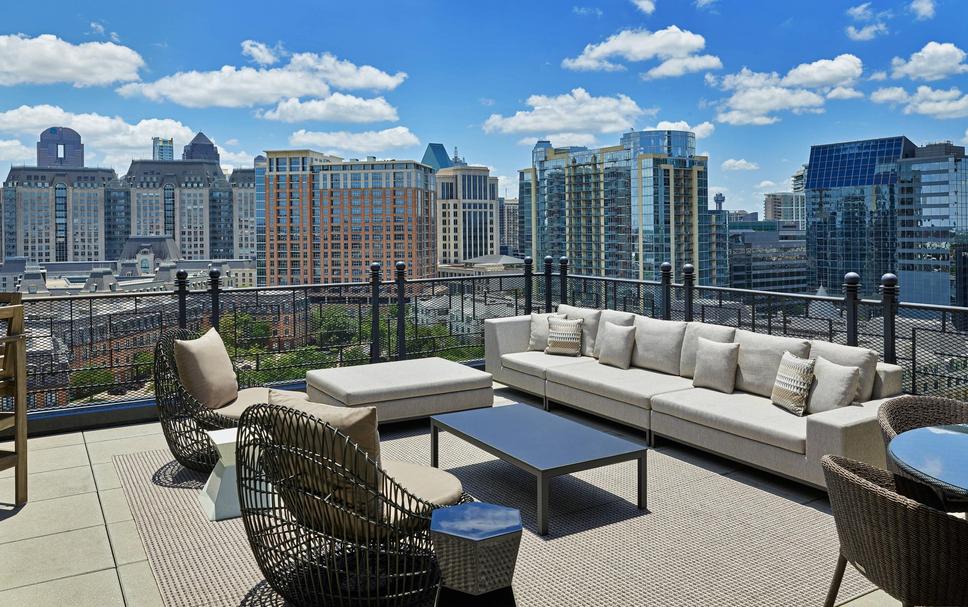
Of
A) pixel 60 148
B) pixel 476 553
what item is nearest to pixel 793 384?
pixel 476 553

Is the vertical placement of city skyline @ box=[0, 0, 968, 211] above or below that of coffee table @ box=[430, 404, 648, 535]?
above

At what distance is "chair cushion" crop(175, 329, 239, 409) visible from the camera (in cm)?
462

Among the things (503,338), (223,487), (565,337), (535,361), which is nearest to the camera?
(223,487)

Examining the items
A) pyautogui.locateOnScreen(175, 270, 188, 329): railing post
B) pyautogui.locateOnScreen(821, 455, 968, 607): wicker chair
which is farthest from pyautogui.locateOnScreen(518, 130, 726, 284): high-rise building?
pyautogui.locateOnScreen(821, 455, 968, 607): wicker chair

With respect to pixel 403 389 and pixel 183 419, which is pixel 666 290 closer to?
pixel 403 389

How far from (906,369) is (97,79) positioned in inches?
2083

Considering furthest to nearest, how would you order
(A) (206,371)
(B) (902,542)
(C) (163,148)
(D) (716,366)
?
(C) (163,148) → (D) (716,366) → (A) (206,371) → (B) (902,542)

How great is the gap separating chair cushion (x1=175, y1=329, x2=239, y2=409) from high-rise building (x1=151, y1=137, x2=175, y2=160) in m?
90.4

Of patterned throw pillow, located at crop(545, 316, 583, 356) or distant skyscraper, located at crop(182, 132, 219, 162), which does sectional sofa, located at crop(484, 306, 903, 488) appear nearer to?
patterned throw pillow, located at crop(545, 316, 583, 356)

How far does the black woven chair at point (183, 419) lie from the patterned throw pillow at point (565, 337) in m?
3.12

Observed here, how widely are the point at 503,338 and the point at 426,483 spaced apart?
3.82 metres

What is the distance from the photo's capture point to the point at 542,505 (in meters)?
3.60

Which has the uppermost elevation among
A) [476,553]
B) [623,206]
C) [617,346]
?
[623,206]

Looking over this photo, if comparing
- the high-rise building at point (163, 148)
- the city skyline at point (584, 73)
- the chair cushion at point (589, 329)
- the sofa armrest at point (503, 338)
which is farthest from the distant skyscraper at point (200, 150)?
the chair cushion at point (589, 329)
